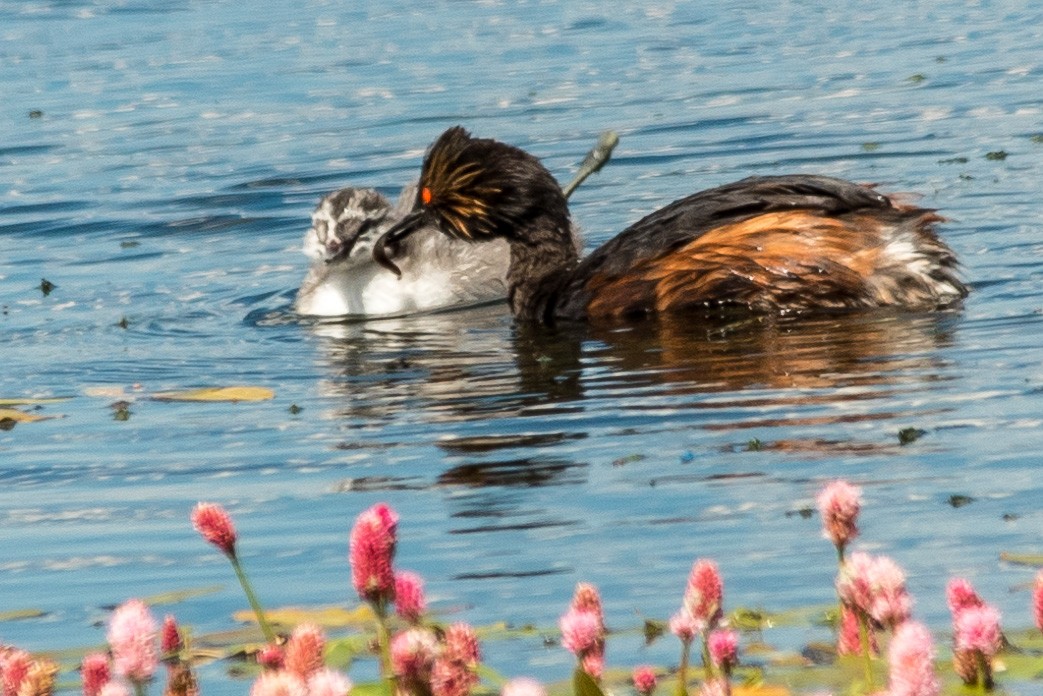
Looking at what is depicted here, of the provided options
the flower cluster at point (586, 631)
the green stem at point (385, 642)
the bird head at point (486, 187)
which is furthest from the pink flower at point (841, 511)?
the bird head at point (486, 187)

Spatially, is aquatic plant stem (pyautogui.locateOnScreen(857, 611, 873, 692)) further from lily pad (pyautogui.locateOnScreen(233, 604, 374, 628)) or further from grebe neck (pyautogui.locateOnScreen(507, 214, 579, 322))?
grebe neck (pyautogui.locateOnScreen(507, 214, 579, 322))

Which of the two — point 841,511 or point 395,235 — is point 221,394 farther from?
point 841,511

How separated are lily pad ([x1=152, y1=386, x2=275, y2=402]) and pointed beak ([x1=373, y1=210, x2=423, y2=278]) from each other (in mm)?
2825

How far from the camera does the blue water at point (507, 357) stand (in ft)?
22.0

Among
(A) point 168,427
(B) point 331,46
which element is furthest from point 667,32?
Result: (A) point 168,427

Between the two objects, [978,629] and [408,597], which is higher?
[408,597]

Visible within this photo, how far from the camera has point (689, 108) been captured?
1848 cm

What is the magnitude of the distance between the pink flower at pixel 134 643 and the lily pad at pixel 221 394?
6250mm

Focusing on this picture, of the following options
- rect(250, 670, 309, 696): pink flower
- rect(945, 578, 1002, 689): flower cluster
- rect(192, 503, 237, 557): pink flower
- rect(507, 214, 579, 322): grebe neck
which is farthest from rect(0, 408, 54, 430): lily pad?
rect(250, 670, 309, 696): pink flower

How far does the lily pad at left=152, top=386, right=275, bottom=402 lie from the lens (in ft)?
32.5

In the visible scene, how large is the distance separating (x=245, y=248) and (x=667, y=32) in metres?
9.34

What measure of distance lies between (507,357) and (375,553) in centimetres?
714

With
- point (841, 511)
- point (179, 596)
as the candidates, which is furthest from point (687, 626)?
point (179, 596)

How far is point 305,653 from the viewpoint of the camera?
3807 mm
